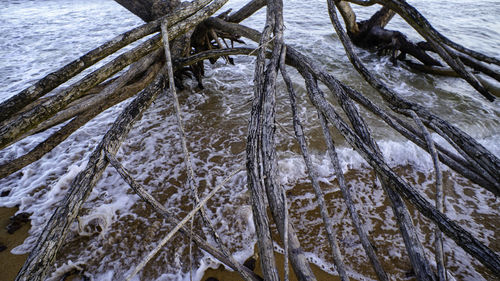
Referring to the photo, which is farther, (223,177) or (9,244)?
(223,177)

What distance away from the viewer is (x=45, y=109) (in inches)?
58.5

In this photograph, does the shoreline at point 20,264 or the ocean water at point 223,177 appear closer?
the shoreline at point 20,264

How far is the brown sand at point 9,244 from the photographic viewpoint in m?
1.79

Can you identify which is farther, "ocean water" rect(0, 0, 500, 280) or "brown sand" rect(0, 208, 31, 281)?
"ocean water" rect(0, 0, 500, 280)

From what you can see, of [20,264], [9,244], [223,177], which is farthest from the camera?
[223,177]

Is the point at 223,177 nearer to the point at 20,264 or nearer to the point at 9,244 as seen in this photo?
the point at 20,264

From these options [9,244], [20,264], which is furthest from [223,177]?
[9,244]

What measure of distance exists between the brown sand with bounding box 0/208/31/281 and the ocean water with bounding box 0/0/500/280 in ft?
0.23

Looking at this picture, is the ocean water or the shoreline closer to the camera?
the shoreline

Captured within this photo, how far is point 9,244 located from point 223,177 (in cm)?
185

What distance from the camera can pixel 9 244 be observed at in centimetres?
198

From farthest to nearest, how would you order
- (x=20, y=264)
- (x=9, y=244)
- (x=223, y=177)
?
(x=223, y=177) < (x=9, y=244) < (x=20, y=264)

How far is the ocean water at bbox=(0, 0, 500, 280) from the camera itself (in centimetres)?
190

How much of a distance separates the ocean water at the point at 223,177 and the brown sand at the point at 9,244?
0.07 meters
